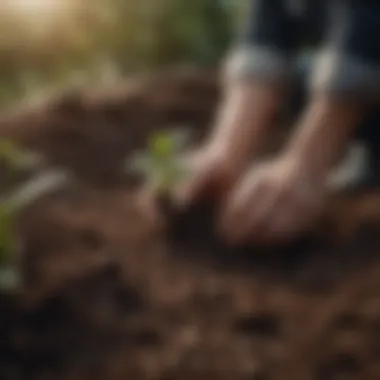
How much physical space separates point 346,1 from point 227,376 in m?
0.33

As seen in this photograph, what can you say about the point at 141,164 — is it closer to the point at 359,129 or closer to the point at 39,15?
the point at 359,129

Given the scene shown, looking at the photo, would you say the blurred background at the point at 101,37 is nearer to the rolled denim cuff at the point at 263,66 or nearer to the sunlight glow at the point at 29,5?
the sunlight glow at the point at 29,5

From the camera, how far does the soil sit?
1.91 feet

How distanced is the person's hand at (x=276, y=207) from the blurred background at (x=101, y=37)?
0.57 m

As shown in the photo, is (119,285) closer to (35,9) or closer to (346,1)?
(346,1)

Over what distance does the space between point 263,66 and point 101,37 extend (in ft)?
1.92

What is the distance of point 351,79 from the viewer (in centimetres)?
72

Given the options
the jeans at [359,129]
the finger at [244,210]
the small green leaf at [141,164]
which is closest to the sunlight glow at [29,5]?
the small green leaf at [141,164]

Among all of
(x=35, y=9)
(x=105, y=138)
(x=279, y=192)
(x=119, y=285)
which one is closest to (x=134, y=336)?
(x=119, y=285)

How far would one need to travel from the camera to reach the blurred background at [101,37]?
1.28 m

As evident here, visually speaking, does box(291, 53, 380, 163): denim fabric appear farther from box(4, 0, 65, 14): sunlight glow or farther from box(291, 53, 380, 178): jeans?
box(4, 0, 65, 14): sunlight glow

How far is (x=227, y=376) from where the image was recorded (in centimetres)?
57

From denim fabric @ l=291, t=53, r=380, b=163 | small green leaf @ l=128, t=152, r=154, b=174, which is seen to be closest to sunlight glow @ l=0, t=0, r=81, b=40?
small green leaf @ l=128, t=152, r=154, b=174

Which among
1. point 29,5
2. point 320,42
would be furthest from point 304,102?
point 29,5
